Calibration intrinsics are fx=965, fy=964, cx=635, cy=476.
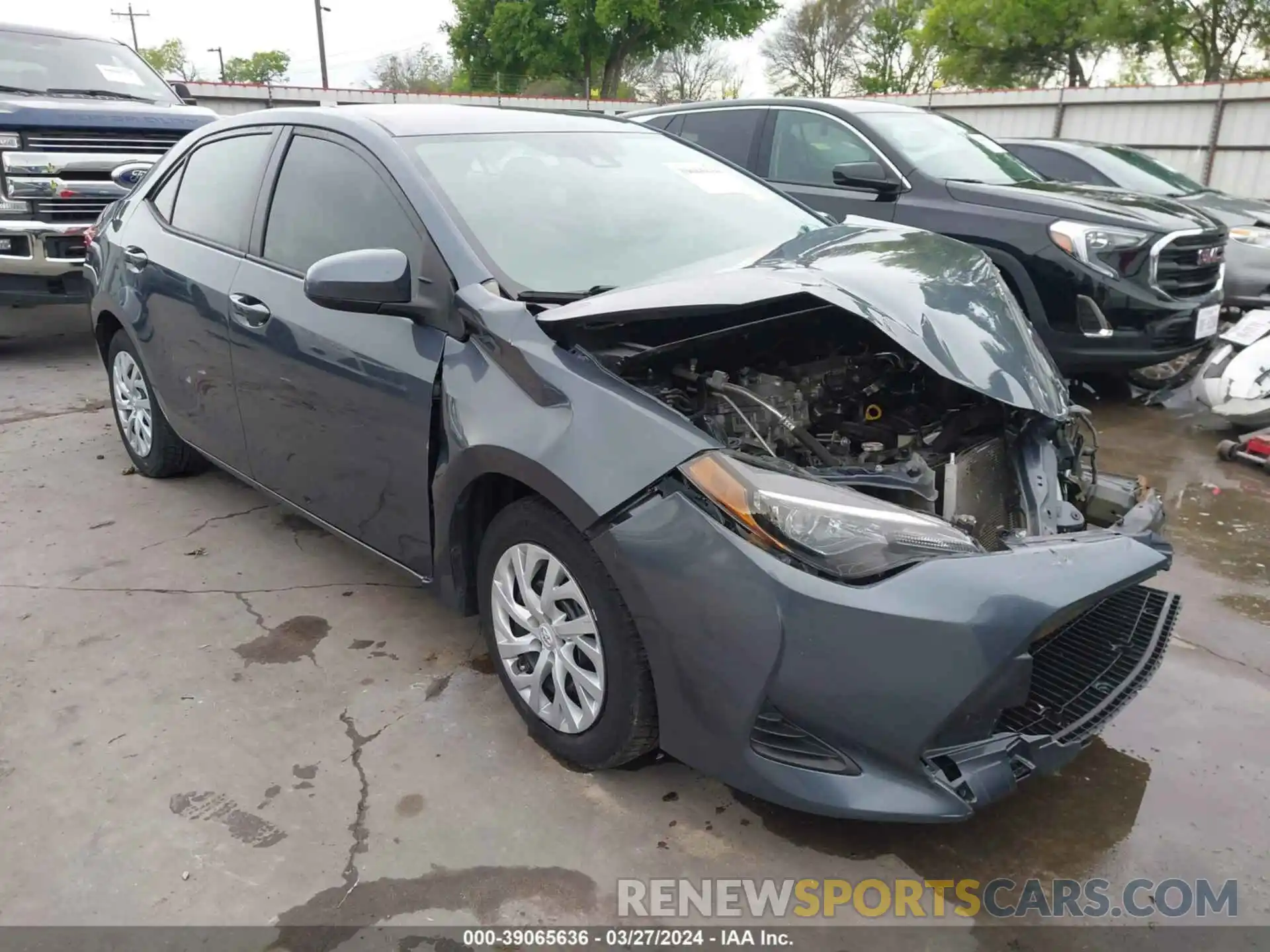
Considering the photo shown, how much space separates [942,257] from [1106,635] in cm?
114

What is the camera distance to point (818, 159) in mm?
6344

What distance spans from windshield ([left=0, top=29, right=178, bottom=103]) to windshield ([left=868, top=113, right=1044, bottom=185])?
5.73 m

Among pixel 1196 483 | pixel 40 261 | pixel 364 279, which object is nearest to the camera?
pixel 364 279

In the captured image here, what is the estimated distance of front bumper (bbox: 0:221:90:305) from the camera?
6602 mm

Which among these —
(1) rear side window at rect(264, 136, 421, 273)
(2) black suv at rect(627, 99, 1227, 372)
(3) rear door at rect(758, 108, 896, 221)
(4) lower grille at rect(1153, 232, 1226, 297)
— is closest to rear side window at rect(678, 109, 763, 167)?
(2) black suv at rect(627, 99, 1227, 372)

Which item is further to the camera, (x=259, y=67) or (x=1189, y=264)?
(x=259, y=67)

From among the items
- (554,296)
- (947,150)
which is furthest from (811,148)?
(554,296)

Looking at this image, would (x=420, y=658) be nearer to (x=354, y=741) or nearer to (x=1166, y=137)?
(x=354, y=741)

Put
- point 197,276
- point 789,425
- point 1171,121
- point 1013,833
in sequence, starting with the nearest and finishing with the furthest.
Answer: point 1013,833 < point 789,425 < point 197,276 < point 1171,121

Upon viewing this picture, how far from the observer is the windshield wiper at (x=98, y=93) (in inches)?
285

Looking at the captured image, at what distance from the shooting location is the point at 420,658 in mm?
3102

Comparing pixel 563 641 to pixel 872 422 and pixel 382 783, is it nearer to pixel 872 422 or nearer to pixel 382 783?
pixel 382 783

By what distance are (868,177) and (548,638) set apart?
14.4ft

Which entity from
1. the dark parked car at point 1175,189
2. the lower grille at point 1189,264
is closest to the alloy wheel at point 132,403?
the lower grille at point 1189,264
